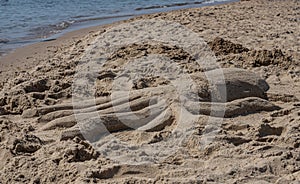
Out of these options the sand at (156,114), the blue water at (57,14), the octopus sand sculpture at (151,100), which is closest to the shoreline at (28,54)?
the sand at (156,114)

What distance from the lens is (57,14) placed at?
12.9 meters

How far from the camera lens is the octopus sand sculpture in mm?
3449

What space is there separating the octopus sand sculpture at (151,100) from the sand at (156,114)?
0.04ft

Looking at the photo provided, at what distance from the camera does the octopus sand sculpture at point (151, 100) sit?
3.45m

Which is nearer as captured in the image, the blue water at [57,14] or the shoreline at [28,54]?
the shoreline at [28,54]

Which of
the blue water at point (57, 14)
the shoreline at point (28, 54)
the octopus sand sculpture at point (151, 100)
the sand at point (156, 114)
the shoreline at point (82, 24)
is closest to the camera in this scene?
the sand at point (156, 114)

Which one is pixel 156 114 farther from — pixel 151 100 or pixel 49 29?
pixel 49 29

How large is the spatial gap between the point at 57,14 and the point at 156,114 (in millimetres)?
10034

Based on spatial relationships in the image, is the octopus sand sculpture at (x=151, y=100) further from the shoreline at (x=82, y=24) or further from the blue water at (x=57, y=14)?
the blue water at (x=57, y=14)

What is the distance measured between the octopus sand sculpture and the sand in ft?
0.04

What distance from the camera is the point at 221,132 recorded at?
339 centimetres

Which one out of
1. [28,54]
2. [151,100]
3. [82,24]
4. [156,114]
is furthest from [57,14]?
[156,114]

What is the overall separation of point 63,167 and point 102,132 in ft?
2.31

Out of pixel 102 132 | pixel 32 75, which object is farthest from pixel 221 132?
pixel 32 75
